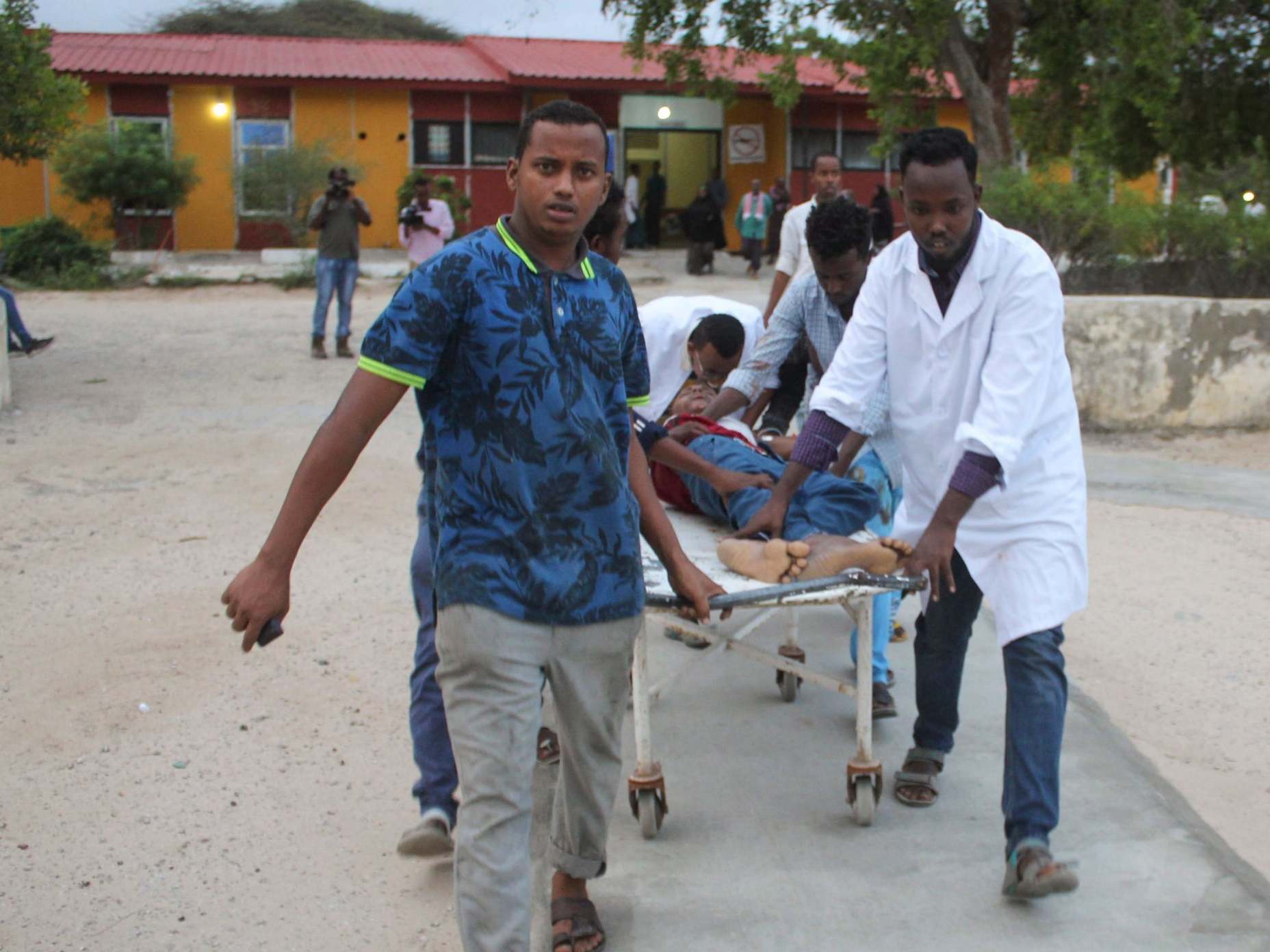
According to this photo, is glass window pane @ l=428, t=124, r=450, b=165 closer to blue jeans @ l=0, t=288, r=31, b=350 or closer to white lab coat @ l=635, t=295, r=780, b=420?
blue jeans @ l=0, t=288, r=31, b=350

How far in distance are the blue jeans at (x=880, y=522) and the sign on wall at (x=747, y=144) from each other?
877 inches

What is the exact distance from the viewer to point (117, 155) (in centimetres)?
2281

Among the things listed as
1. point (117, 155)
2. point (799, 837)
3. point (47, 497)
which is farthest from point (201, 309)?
point (799, 837)

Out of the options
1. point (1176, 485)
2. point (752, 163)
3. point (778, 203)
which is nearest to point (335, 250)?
point (1176, 485)

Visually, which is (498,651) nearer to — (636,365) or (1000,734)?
(636,365)

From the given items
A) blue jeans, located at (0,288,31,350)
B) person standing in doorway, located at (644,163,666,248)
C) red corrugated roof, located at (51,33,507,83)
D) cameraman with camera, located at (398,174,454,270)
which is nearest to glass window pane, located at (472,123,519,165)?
red corrugated roof, located at (51,33,507,83)

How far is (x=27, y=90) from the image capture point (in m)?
9.96

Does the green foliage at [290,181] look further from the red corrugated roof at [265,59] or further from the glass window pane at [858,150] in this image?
the glass window pane at [858,150]

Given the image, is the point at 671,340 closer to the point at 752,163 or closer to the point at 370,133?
the point at 370,133

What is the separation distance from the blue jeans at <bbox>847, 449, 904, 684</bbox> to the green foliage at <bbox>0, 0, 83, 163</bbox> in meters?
7.61

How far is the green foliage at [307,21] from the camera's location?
5297 centimetres

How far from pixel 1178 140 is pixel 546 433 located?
48.6 ft

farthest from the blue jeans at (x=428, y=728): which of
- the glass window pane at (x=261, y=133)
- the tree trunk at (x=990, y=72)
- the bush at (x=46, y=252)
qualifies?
the glass window pane at (x=261, y=133)

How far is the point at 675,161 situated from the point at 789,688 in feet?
81.6
